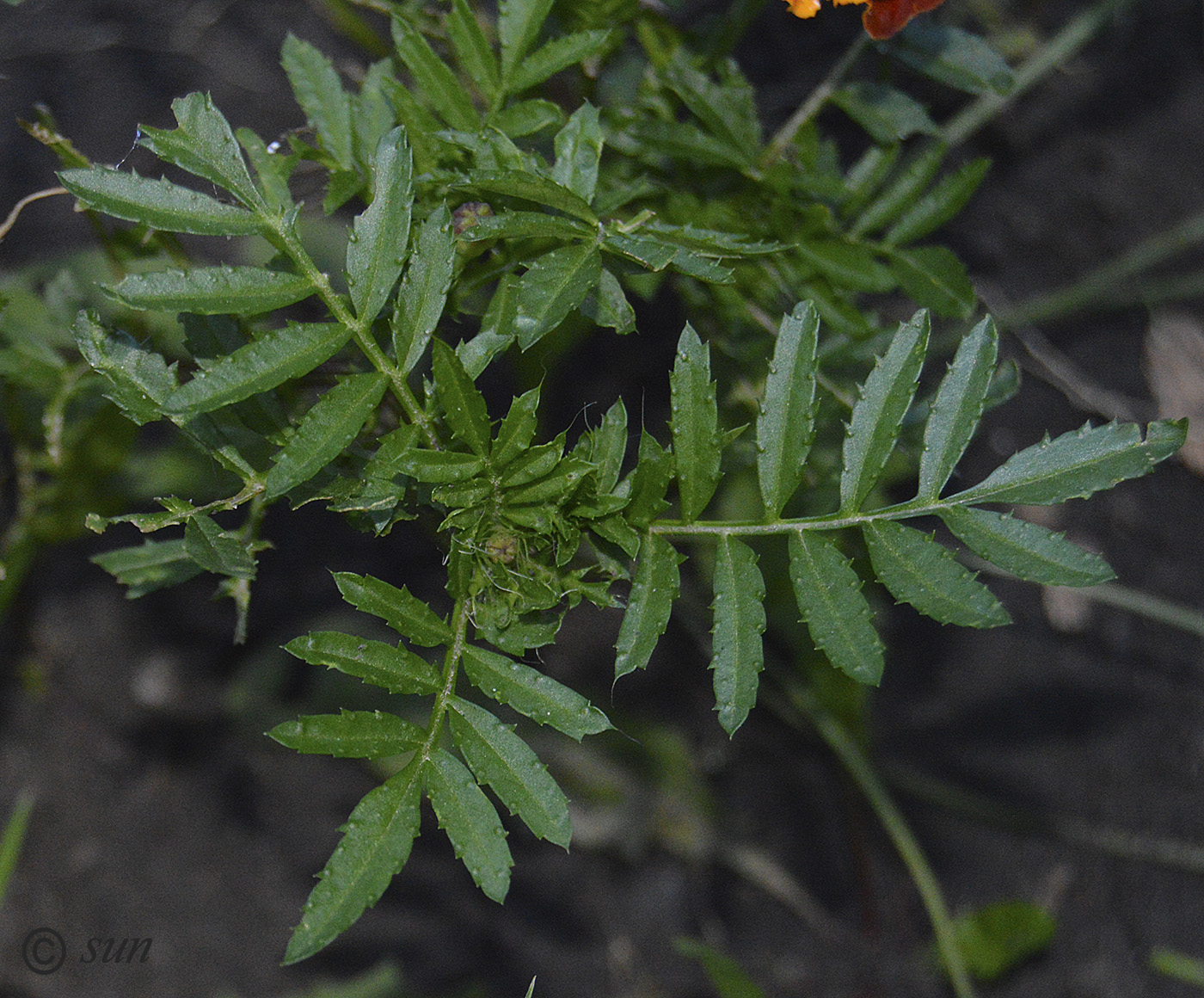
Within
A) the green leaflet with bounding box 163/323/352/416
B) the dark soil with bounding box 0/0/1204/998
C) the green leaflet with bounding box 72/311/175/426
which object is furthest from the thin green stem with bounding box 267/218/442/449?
the dark soil with bounding box 0/0/1204/998

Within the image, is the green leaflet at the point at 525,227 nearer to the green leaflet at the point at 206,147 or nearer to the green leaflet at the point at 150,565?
the green leaflet at the point at 206,147

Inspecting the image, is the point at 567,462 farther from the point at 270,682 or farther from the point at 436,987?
the point at 436,987

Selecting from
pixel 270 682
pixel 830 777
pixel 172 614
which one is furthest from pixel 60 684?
pixel 830 777

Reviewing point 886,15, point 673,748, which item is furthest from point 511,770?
point 673,748

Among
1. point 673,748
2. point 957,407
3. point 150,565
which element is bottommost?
point 673,748

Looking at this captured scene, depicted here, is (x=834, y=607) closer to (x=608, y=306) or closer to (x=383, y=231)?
(x=608, y=306)

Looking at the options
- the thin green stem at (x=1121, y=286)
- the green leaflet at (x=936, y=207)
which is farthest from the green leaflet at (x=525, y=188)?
the thin green stem at (x=1121, y=286)

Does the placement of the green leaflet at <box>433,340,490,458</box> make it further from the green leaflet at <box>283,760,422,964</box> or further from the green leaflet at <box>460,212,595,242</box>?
the green leaflet at <box>283,760,422,964</box>

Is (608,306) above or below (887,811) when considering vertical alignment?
above
